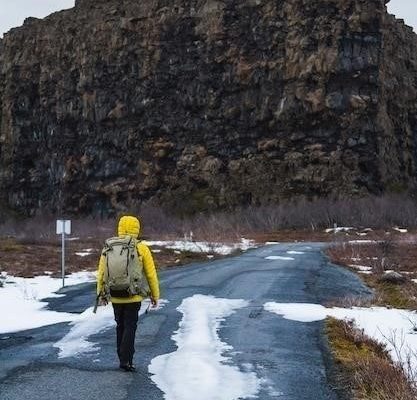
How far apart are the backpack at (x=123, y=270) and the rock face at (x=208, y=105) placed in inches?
2724

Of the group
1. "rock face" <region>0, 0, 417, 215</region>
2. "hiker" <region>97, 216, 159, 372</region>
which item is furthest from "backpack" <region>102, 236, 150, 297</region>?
"rock face" <region>0, 0, 417, 215</region>

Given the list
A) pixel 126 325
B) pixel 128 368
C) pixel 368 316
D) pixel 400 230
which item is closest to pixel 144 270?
pixel 126 325

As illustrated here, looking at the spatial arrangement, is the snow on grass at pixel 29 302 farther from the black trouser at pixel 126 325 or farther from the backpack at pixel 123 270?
the backpack at pixel 123 270

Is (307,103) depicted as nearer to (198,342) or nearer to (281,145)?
(281,145)

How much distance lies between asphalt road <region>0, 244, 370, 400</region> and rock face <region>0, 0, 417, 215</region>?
60.9 m

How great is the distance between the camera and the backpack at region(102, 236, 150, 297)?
7.37 m

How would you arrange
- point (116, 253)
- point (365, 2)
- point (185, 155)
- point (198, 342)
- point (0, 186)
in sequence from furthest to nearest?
point (0, 186) → point (185, 155) → point (365, 2) → point (198, 342) → point (116, 253)

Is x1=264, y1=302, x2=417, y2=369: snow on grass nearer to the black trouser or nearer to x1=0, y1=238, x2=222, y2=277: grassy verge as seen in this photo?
the black trouser

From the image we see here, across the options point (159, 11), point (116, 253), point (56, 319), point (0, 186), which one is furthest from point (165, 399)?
point (0, 186)

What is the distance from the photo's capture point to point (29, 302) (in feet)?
49.0

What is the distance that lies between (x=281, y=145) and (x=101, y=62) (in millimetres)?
27874

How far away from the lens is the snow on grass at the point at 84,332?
9.10 m

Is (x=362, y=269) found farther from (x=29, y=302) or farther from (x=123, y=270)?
(x=123, y=270)

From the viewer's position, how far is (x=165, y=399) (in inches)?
262
